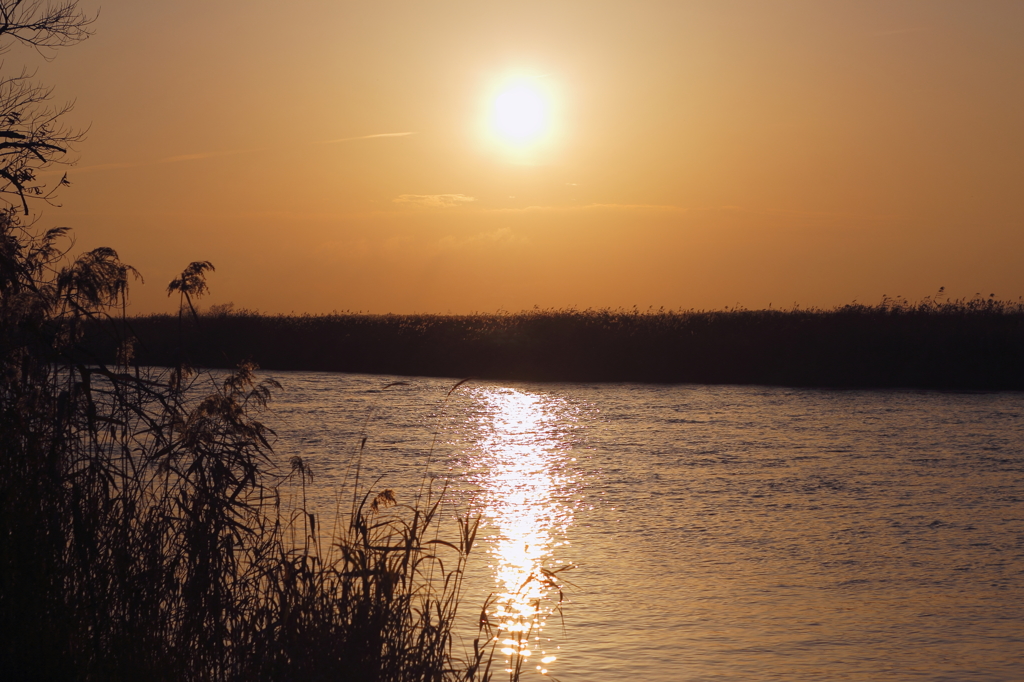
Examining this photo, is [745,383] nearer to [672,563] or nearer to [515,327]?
[515,327]

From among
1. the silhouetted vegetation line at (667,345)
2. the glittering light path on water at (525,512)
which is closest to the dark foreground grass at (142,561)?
the glittering light path on water at (525,512)

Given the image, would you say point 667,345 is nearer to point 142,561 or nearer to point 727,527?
point 727,527

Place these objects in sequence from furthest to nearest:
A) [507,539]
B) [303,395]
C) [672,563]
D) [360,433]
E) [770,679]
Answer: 1. [303,395]
2. [360,433]
3. [507,539]
4. [672,563]
5. [770,679]

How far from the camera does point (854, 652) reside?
18.1 ft

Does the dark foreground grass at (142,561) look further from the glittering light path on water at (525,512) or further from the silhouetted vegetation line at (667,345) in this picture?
the silhouetted vegetation line at (667,345)

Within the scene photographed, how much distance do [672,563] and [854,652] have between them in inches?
83.9

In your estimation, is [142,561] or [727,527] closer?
[142,561]

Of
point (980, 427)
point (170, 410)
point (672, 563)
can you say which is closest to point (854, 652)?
point (672, 563)

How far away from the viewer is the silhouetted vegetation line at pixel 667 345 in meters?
25.2

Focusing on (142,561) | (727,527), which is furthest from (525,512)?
(142,561)

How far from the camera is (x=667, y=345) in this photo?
1088 inches

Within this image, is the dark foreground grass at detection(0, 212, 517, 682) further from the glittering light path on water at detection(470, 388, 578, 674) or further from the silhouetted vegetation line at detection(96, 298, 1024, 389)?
the silhouetted vegetation line at detection(96, 298, 1024, 389)

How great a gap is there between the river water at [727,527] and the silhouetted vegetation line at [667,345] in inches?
248

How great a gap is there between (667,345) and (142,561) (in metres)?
24.0
